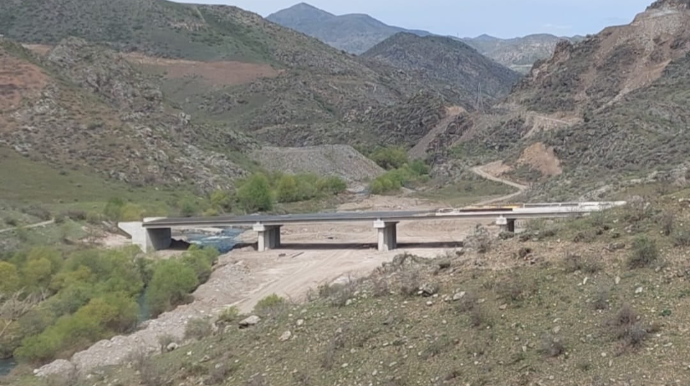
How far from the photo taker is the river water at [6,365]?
120 ft

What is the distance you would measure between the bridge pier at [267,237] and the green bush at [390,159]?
74518mm

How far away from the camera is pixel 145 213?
8225 cm

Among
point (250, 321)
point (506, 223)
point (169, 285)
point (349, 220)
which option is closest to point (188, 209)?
point (349, 220)

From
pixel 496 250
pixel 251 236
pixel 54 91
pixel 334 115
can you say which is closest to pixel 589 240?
pixel 496 250

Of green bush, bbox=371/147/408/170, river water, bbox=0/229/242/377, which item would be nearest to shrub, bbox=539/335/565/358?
river water, bbox=0/229/242/377

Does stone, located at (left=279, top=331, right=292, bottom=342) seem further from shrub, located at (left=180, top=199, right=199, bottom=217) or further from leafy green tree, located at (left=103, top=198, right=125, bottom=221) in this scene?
shrub, located at (left=180, top=199, right=199, bottom=217)

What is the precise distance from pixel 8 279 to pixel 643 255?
4108cm

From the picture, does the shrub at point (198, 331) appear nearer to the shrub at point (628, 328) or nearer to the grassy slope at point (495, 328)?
the grassy slope at point (495, 328)

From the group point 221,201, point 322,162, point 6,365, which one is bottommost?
point 6,365

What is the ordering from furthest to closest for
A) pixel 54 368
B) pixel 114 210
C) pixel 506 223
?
pixel 114 210
pixel 506 223
pixel 54 368

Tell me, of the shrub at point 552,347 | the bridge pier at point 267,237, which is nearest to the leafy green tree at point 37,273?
the bridge pier at point 267,237

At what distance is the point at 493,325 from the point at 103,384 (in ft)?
37.3

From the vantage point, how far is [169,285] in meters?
52.0

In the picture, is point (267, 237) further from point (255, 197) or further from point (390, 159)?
point (390, 159)
